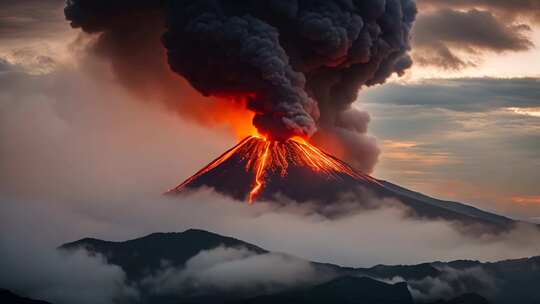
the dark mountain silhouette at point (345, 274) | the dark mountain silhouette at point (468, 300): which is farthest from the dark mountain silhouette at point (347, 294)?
the dark mountain silhouette at point (468, 300)

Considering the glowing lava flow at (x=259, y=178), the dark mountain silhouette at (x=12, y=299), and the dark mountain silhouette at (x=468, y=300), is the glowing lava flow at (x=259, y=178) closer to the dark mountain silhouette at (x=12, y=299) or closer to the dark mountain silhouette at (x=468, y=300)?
the dark mountain silhouette at (x=12, y=299)

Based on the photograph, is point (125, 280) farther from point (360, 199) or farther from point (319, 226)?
point (360, 199)

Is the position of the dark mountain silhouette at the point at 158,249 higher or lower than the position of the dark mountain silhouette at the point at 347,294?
higher

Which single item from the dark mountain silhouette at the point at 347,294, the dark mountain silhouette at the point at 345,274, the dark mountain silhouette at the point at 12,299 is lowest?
the dark mountain silhouette at the point at 12,299

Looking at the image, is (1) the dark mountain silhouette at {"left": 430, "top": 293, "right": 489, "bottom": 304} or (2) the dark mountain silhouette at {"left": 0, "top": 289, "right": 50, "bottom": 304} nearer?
(2) the dark mountain silhouette at {"left": 0, "top": 289, "right": 50, "bottom": 304}

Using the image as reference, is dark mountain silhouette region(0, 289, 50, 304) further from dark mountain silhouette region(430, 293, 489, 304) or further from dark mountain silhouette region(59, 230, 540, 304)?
dark mountain silhouette region(430, 293, 489, 304)

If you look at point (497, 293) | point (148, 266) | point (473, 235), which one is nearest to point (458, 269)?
point (497, 293)

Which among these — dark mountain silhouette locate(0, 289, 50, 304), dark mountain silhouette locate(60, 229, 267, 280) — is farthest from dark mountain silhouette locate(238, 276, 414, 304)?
dark mountain silhouette locate(0, 289, 50, 304)

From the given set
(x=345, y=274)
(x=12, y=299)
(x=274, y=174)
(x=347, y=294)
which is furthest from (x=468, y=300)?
(x=12, y=299)
